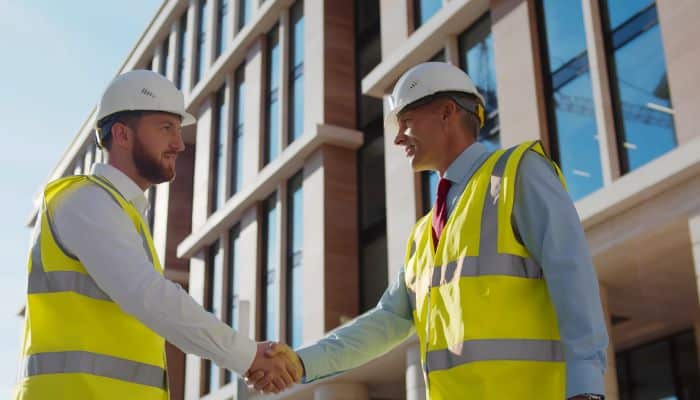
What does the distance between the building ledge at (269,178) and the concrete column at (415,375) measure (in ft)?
21.5

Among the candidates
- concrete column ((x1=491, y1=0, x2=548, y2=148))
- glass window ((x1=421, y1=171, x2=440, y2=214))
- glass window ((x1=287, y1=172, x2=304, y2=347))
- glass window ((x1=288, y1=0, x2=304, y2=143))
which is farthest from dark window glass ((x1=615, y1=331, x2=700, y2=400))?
glass window ((x1=288, y1=0, x2=304, y2=143))

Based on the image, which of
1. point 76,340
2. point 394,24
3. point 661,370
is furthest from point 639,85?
point 76,340

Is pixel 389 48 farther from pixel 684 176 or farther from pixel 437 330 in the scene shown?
pixel 437 330

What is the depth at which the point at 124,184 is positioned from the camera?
490 cm

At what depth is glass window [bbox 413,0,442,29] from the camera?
758 inches

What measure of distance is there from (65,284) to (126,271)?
11.3 inches

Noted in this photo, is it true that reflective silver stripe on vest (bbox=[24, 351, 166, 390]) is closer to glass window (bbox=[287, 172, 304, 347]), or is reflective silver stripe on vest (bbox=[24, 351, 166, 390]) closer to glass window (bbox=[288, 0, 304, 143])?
glass window (bbox=[287, 172, 304, 347])

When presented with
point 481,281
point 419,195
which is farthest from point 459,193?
point 419,195

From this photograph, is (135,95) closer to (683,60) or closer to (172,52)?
(683,60)

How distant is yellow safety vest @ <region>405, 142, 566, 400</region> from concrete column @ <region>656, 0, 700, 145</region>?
849 centimetres

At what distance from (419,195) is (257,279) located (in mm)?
7513

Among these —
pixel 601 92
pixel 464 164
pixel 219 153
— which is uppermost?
pixel 219 153

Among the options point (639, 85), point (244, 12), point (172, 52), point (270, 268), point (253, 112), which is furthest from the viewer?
point (172, 52)

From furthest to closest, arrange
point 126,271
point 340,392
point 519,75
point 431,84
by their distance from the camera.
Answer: point 340,392
point 519,75
point 431,84
point 126,271
